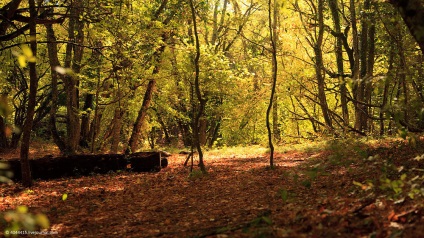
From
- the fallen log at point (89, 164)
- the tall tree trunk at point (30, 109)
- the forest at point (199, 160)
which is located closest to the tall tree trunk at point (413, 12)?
the forest at point (199, 160)

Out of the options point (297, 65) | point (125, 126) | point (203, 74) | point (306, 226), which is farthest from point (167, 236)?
point (125, 126)

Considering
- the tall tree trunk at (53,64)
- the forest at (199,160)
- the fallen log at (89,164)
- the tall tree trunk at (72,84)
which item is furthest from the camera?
the tall tree trunk at (72,84)

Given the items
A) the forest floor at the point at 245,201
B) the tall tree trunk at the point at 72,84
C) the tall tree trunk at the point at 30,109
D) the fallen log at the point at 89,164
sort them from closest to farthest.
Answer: the forest floor at the point at 245,201, the tall tree trunk at the point at 30,109, the fallen log at the point at 89,164, the tall tree trunk at the point at 72,84

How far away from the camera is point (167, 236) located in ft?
14.6

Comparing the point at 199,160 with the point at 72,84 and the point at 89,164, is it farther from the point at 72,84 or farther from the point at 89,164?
the point at 72,84

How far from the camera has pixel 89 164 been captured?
11.1 metres

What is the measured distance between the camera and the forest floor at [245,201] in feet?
12.0

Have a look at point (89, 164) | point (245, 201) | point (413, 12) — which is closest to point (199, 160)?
point (89, 164)

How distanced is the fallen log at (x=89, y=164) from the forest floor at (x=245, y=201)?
1.88 ft

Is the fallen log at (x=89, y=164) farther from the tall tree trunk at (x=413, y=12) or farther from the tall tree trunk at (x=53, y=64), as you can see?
the tall tree trunk at (x=413, y=12)

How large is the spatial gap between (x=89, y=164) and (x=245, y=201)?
21.4 ft

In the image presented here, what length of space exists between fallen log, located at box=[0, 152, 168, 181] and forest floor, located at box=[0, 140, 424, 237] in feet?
1.88

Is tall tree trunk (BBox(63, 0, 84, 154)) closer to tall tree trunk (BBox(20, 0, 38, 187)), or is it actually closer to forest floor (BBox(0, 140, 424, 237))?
forest floor (BBox(0, 140, 424, 237))

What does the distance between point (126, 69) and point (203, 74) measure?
3.94 metres
